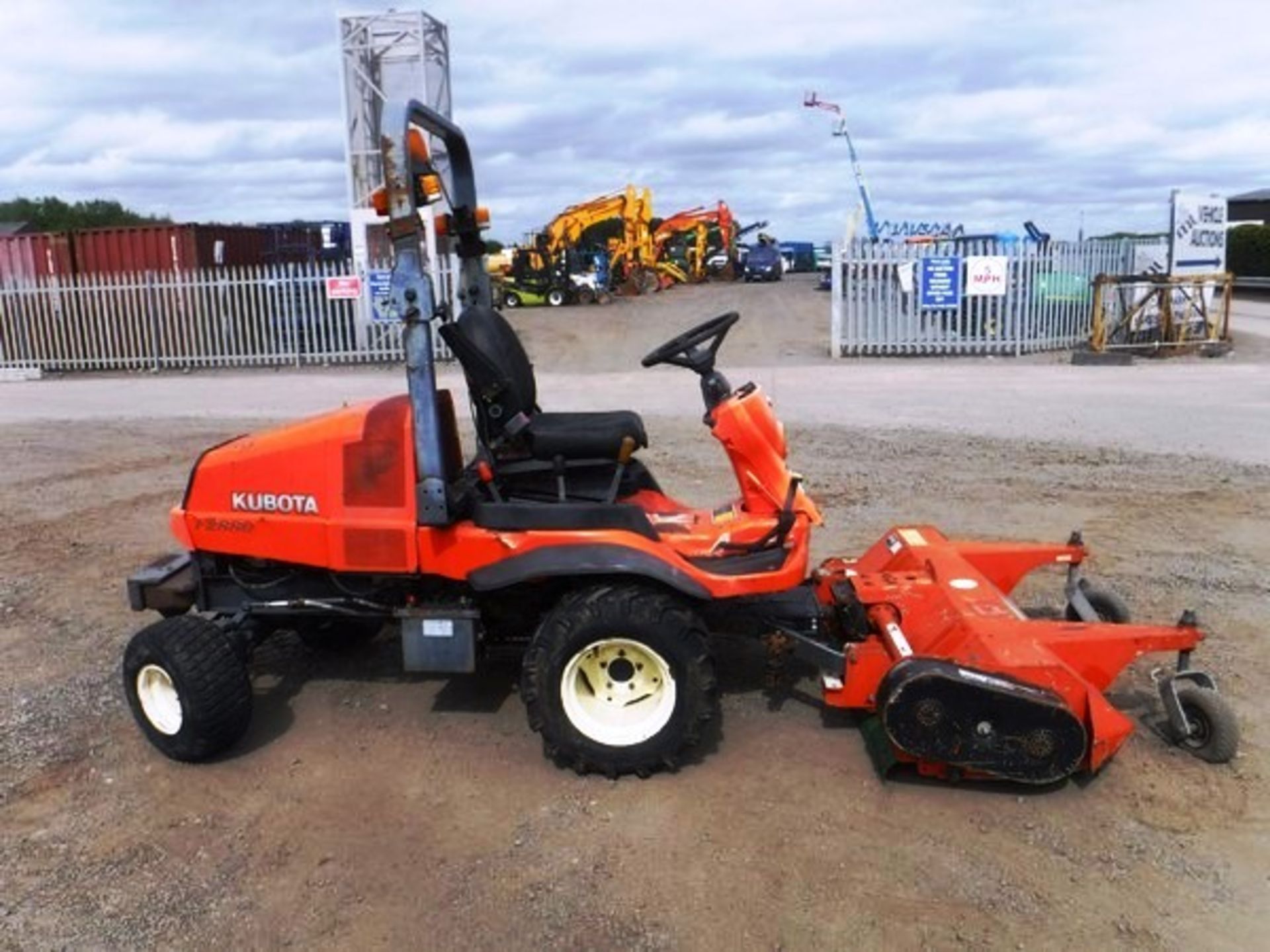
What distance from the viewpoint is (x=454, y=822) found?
3.63 meters

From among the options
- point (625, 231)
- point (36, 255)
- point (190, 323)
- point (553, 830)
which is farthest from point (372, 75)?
point (553, 830)

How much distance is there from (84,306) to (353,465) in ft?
57.3

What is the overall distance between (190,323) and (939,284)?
12197 mm

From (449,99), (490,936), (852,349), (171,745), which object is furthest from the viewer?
(449,99)

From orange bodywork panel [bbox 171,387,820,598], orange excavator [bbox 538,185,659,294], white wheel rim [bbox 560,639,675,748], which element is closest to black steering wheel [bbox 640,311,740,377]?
orange bodywork panel [bbox 171,387,820,598]

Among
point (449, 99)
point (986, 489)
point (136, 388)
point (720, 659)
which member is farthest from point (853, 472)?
point (449, 99)

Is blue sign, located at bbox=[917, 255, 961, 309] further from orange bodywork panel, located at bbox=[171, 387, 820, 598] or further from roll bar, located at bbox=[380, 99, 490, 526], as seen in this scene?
roll bar, located at bbox=[380, 99, 490, 526]

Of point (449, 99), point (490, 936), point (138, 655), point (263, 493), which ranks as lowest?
point (490, 936)

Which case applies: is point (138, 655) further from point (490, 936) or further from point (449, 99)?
point (449, 99)

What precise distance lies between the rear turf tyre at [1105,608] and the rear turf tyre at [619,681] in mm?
1815

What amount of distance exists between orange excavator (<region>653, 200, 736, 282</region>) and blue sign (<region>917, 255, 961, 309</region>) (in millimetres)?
16879

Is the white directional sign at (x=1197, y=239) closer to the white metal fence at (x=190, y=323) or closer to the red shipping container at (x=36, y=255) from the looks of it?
the white metal fence at (x=190, y=323)

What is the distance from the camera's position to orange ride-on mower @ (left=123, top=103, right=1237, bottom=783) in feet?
11.9

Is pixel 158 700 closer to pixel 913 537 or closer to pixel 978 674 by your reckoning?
pixel 978 674
